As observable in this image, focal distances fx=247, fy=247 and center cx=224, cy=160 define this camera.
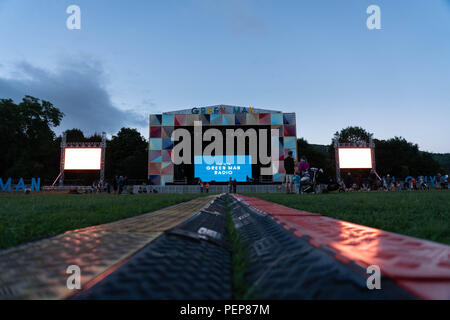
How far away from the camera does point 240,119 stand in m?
22.9

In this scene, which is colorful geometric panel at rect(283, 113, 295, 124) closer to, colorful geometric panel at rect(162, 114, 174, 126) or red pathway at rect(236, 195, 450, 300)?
colorful geometric panel at rect(162, 114, 174, 126)

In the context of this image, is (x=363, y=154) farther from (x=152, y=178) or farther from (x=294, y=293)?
A: (x=294, y=293)

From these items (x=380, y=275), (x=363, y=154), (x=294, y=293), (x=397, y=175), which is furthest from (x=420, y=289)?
(x=397, y=175)

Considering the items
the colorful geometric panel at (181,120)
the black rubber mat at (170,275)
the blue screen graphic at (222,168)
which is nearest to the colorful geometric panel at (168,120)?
the colorful geometric panel at (181,120)

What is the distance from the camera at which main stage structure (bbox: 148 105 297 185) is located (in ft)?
73.6

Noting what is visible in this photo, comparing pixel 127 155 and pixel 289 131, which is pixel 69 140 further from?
pixel 289 131

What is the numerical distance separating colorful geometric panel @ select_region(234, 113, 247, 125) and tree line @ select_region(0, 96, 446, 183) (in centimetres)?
2275

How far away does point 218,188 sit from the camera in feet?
75.3

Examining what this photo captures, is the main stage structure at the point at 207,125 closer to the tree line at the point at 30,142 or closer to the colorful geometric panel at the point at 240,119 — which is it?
the colorful geometric panel at the point at 240,119

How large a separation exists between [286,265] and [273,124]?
22763mm

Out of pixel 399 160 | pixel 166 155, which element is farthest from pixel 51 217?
pixel 399 160

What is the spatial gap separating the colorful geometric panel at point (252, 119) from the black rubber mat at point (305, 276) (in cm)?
2223

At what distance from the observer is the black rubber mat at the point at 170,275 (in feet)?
2.19

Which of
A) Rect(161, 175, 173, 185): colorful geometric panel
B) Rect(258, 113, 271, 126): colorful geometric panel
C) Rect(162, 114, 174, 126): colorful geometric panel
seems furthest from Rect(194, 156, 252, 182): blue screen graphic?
Rect(162, 114, 174, 126): colorful geometric panel
